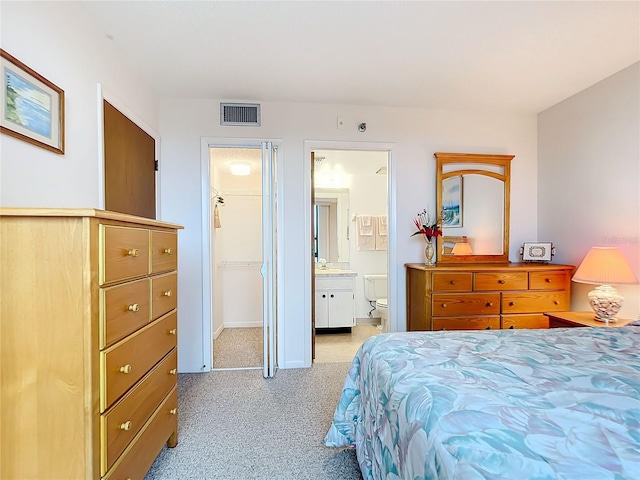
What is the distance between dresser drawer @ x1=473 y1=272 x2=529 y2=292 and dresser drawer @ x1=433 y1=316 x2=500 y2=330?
261 millimetres

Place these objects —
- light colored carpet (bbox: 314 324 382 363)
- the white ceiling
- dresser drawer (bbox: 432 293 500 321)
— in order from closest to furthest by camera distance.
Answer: the white ceiling, dresser drawer (bbox: 432 293 500 321), light colored carpet (bbox: 314 324 382 363)

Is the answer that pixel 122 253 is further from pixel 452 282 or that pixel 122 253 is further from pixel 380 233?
pixel 380 233

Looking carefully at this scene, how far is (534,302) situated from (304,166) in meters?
2.41

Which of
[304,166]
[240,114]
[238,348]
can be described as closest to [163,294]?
[304,166]

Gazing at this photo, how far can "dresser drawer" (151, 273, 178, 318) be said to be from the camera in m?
1.47

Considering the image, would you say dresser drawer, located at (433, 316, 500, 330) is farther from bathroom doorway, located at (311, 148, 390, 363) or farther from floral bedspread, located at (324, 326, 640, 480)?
bathroom doorway, located at (311, 148, 390, 363)

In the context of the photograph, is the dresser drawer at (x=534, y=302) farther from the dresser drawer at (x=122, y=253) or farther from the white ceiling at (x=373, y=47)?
the dresser drawer at (x=122, y=253)

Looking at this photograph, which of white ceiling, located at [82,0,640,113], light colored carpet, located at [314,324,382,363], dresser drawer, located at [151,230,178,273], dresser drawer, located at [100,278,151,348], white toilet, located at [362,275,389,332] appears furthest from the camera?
white toilet, located at [362,275,389,332]

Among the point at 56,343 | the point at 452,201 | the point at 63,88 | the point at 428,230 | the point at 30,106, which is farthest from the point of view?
the point at 452,201

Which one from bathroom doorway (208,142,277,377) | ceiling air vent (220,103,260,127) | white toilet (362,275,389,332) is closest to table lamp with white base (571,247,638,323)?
white toilet (362,275,389,332)

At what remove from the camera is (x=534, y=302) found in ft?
8.96

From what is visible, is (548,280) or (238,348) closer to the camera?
(548,280)

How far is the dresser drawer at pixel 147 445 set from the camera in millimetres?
→ 1204

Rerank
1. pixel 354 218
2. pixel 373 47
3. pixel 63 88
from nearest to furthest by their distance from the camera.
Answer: pixel 63 88, pixel 373 47, pixel 354 218
